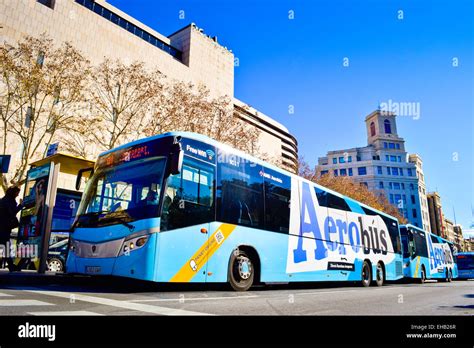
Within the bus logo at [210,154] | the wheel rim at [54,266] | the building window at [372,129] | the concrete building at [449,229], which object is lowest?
the wheel rim at [54,266]

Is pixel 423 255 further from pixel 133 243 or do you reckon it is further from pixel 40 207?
pixel 40 207

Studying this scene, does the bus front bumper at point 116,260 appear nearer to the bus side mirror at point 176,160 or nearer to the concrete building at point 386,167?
the bus side mirror at point 176,160

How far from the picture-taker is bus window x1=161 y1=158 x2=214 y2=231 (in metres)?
6.78

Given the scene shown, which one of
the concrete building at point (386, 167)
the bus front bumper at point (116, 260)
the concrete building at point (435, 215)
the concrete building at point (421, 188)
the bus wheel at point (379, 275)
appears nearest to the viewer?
the bus front bumper at point (116, 260)

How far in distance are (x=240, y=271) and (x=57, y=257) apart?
9.91 metres

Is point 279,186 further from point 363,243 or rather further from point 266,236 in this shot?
point 363,243

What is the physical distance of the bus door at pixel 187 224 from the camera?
21.6 feet

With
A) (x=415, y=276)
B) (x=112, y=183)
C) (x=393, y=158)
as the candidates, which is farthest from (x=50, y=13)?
(x=393, y=158)

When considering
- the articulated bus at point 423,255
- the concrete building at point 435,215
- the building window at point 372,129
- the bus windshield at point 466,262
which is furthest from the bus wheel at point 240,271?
the concrete building at point 435,215

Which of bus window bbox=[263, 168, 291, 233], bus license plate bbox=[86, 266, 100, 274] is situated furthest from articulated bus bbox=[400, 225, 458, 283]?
bus license plate bbox=[86, 266, 100, 274]

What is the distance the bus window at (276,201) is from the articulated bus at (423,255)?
12214 mm

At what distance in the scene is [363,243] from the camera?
14.1m

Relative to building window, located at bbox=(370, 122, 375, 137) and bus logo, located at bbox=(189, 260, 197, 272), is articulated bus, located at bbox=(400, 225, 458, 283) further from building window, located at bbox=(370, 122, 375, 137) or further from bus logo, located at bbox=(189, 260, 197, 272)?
building window, located at bbox=(370, 122, 375, 137)
